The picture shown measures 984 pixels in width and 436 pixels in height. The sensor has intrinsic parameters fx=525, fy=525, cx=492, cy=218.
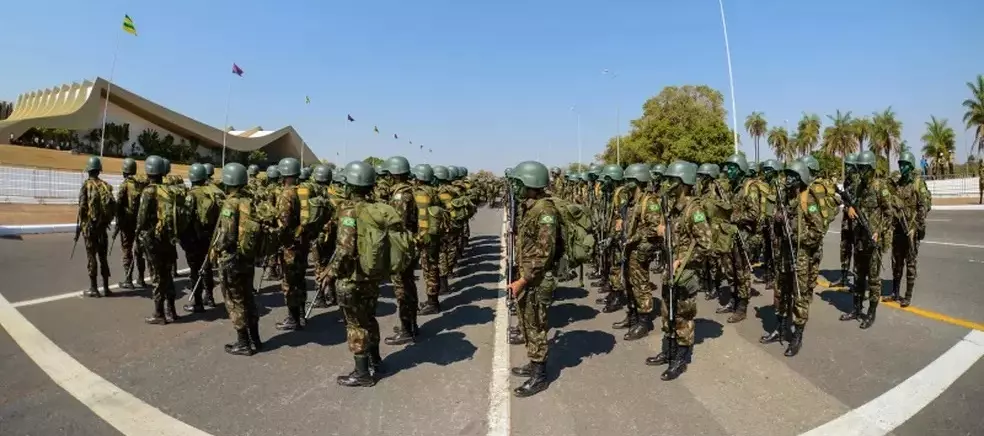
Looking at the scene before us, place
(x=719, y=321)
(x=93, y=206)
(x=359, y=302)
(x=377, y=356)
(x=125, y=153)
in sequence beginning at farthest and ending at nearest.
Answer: (x=125, y=153)
(x=93, y=206)
(x=719, y=321)
(x=377, y=356)
(x=359, y=302)

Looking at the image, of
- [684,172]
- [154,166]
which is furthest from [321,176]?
[684,172]

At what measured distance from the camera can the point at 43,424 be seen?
3740mm

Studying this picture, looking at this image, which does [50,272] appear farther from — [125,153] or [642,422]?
[125,153]

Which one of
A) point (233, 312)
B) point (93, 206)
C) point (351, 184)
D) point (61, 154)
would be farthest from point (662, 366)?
point (61, 154)

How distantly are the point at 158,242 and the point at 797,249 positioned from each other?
7.45m

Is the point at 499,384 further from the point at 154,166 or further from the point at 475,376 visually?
the point at 154,166

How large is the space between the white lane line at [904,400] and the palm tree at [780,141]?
73.0 metres

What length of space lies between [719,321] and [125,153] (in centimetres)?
5312

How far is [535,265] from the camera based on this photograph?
170 inches

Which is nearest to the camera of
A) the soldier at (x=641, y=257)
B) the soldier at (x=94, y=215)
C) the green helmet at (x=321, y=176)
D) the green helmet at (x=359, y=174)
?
the green helmet at (x=359, y=174)

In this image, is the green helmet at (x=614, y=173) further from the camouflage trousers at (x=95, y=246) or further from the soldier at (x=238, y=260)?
the camouflage trousers at (x=95, y=246)

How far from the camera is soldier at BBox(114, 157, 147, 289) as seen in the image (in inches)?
300

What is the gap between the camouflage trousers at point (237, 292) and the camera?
5.25 meters

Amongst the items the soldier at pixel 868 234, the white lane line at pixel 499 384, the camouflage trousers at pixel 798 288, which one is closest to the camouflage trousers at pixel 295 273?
the white lane line at pixel 499 384
